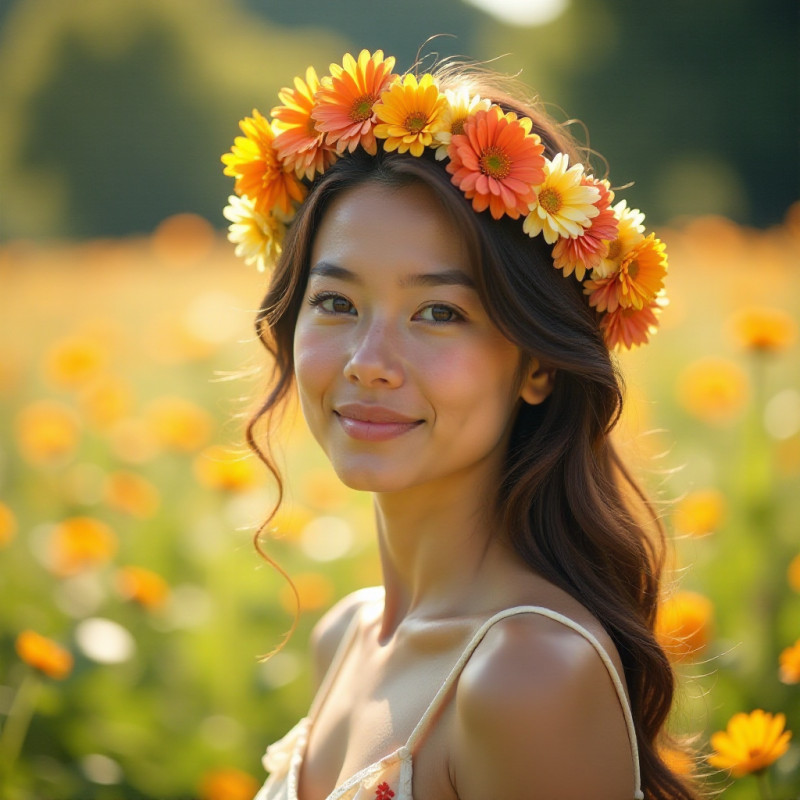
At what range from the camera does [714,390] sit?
3572 millimetres

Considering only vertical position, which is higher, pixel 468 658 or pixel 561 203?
pixel 561 203

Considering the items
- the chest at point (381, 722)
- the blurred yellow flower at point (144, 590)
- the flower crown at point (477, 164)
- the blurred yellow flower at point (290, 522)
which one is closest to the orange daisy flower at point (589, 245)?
the flower crown at point (477, 164)

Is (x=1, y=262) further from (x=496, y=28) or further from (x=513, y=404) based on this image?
(x=496, y=28)

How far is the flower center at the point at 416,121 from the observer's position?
6.34 ft

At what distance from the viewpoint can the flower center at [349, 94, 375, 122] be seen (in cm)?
200

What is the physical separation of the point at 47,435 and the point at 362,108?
235cm

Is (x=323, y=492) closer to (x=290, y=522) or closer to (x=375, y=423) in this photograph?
(x=290, y=522)

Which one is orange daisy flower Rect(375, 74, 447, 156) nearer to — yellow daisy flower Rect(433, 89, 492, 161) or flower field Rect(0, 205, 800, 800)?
yellow daisy flower Rect(433, 89, 492, 161)

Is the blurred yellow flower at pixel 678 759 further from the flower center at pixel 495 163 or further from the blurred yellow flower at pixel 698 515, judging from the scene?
the flower center at pixel 495 163

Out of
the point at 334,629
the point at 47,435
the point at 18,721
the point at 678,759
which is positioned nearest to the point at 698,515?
the point at 678,759

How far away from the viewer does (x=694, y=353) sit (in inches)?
171

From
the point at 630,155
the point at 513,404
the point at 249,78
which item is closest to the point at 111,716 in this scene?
the point at 513,404

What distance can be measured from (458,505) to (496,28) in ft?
41.6

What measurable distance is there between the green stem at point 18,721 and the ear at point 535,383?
5.61 ft
